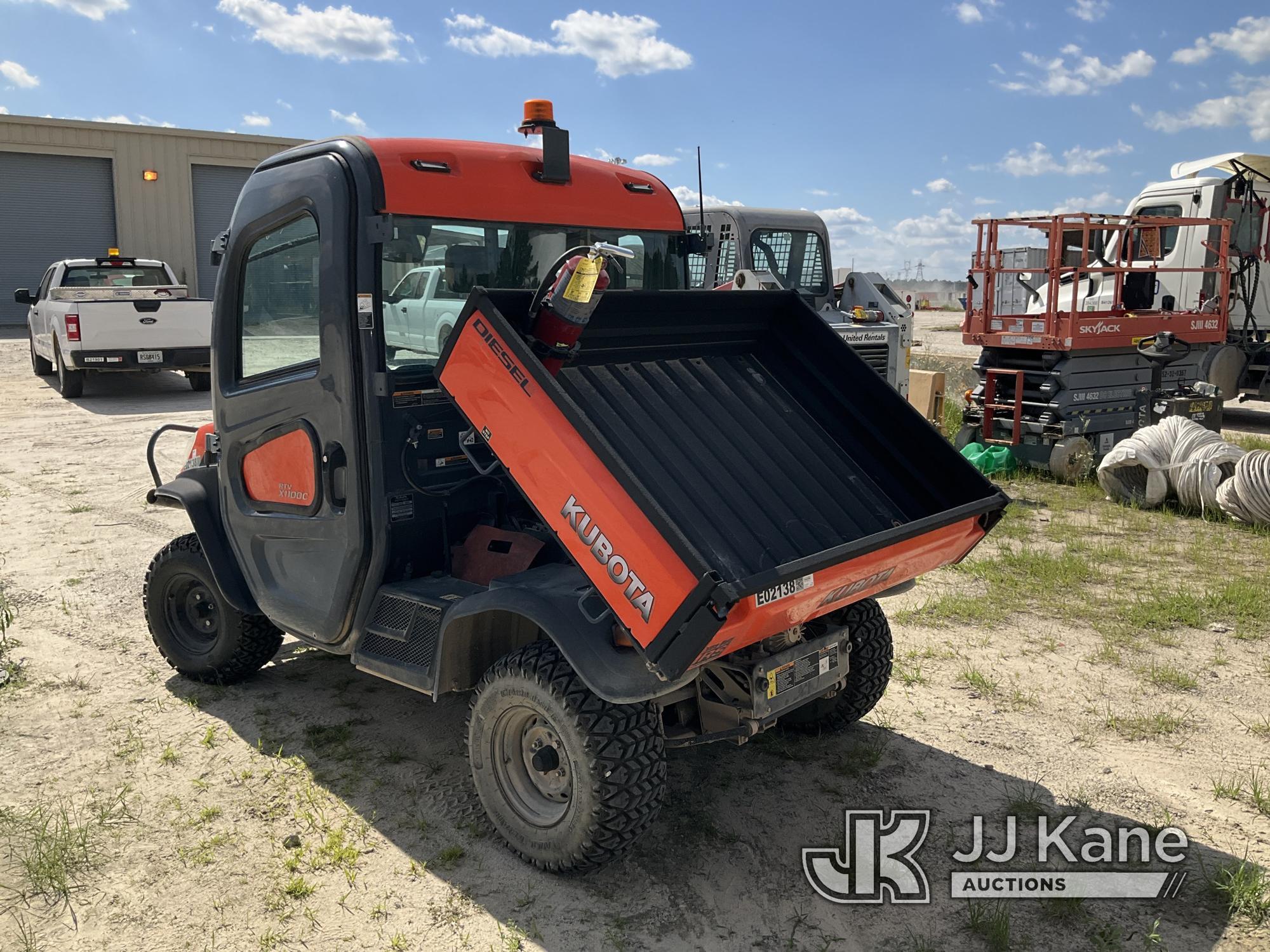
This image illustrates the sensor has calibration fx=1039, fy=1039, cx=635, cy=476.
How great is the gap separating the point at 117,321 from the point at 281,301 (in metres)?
11.3

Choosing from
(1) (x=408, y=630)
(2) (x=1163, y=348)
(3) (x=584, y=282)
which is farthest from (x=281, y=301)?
(2) (x=1163, y=348)

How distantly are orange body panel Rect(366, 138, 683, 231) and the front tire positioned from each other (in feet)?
5.39

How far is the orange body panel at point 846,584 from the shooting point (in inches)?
113

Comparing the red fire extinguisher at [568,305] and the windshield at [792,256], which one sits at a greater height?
the windshield at [792,256]

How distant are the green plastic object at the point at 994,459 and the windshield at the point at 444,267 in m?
6.65

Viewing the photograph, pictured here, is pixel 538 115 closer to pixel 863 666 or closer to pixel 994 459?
pixel 863 666

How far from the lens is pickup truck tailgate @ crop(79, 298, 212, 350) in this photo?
13750 mm

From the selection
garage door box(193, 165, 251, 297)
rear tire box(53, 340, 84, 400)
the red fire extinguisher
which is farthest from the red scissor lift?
garage door box(193, 165, 251, 297)

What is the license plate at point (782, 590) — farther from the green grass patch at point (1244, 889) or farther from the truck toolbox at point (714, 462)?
the green grass patch at point (1244, 889)

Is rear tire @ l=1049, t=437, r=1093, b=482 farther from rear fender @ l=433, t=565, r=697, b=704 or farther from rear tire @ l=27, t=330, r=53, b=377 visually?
rear tire @ l=27, t=330, r=53, b=377

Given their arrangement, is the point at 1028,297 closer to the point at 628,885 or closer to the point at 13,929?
the point at 628,885

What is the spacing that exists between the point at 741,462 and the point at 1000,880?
1.63 metres

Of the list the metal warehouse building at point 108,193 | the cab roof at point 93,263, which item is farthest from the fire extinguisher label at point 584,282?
the metal warehouse building at point 108,193

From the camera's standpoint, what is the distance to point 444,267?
391 centimetres
